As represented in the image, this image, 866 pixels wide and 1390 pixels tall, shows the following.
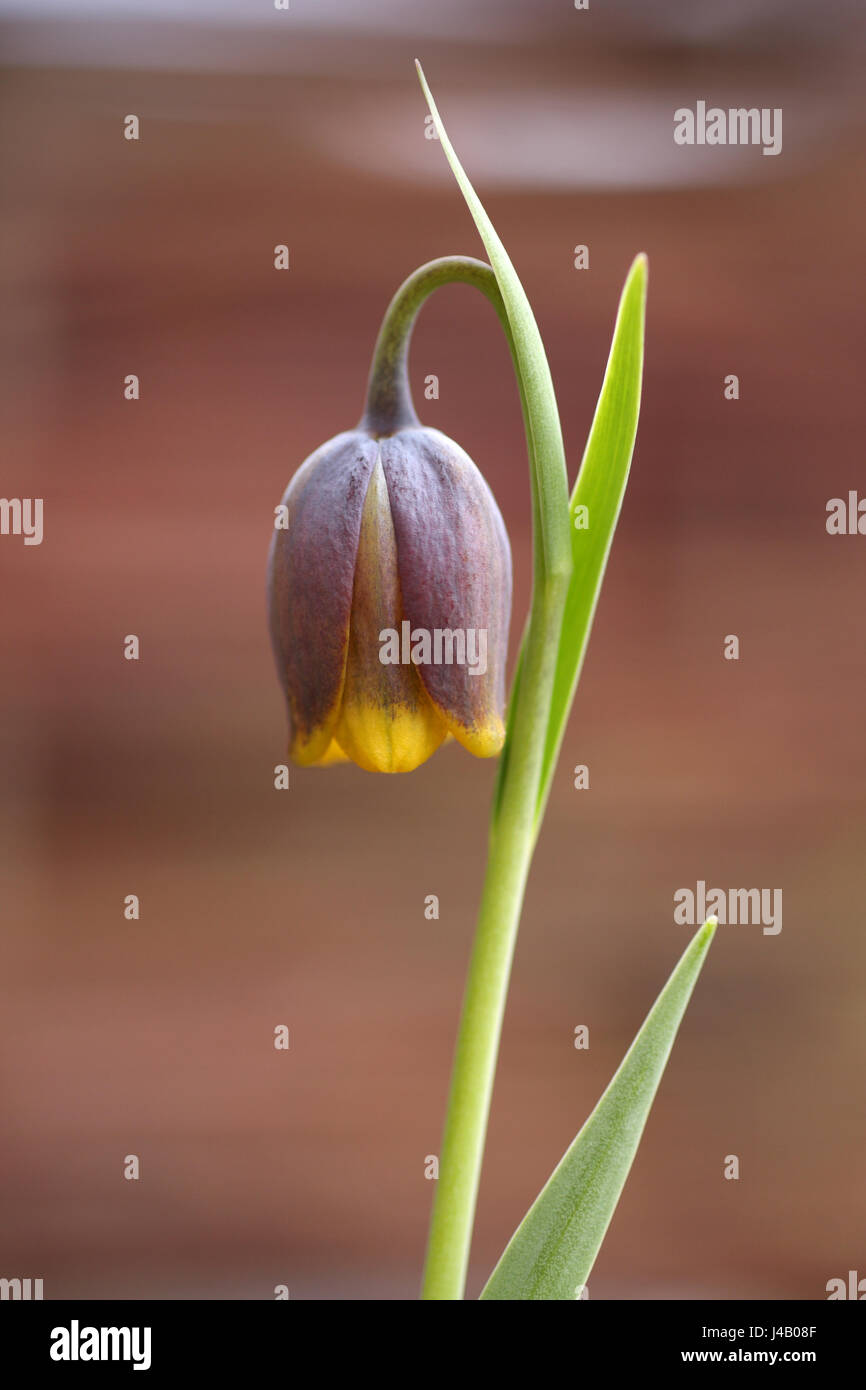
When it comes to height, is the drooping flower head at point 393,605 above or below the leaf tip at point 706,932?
above

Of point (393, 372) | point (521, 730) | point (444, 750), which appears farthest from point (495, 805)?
point (444, 750)

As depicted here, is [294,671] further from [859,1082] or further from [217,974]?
[859,1082]

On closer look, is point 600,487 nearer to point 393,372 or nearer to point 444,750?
point 393,372

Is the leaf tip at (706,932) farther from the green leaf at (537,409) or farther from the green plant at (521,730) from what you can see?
the green leaf at (537,409)

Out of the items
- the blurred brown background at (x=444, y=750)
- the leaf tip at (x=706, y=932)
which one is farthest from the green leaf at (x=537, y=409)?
the blurred brown background at (x=444, y=750)
